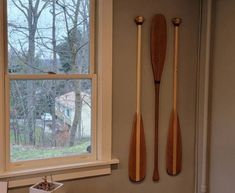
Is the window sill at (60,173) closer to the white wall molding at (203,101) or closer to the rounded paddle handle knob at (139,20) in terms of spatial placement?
the white wall molding at (203,101)

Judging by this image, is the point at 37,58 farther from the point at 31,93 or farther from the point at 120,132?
the point at 120,132

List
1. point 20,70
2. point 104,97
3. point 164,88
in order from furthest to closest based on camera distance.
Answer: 1. point 164,88
2. point 104,97
3. point 20,70

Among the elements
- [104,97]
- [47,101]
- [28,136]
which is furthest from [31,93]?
[104,97]

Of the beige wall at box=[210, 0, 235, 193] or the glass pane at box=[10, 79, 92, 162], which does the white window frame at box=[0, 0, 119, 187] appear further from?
the beige wall at box=[210, 0, 235, 193]

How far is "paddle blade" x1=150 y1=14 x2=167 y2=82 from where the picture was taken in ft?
9.17

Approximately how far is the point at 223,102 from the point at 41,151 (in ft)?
4.53

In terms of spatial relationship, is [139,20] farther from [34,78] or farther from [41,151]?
[41,151]

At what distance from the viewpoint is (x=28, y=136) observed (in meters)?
2.54

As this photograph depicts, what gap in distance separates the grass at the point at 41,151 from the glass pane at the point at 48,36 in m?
0.52

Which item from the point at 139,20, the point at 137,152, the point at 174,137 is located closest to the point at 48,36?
the point at 139,20

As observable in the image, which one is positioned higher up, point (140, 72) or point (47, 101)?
point (140, 72)

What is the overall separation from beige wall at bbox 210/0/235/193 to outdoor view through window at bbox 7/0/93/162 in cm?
97

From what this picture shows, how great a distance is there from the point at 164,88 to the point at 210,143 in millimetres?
567

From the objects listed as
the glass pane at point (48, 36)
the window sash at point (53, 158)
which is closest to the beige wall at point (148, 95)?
the window sash at point (53, 158)
